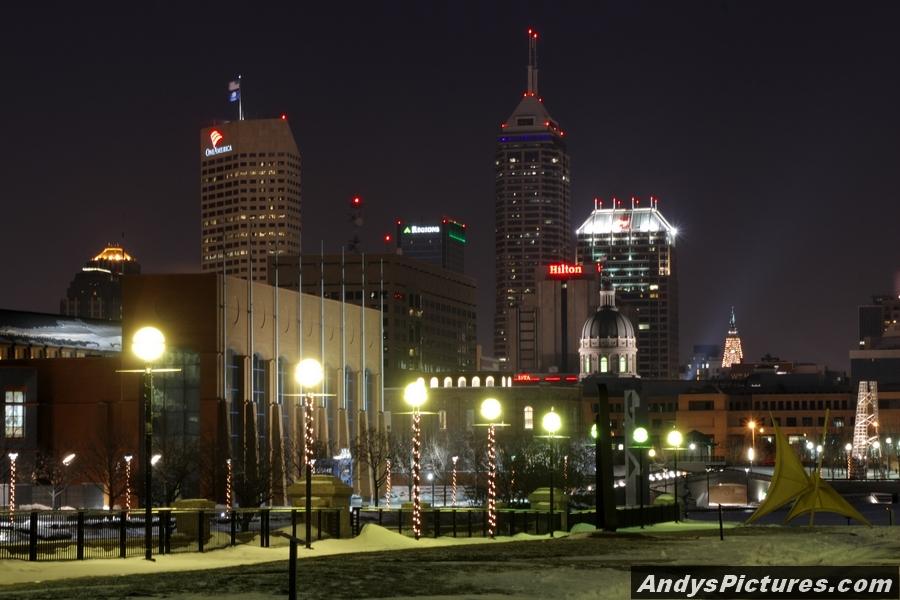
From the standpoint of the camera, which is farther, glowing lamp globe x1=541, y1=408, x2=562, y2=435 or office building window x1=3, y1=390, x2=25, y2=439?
office building window x1=3, y1=390, x2=25, y2=439

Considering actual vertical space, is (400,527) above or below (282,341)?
below

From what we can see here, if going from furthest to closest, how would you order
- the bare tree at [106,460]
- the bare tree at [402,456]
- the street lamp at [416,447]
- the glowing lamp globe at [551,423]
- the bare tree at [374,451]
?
the bare tree at [402,456], the bare tree at [374,451], the bare tree at [106,460], the glowing lamp globe at [551,423], the street lamp at [416,447]

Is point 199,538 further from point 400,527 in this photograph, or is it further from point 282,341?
point 282,341

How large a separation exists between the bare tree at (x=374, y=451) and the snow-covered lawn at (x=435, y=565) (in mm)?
85559

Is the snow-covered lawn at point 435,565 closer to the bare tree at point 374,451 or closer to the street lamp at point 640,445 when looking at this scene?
the street lamp at point 640,445

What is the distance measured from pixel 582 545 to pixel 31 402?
288ft

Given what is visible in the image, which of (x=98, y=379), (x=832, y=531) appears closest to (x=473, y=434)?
(x=98, y=379)

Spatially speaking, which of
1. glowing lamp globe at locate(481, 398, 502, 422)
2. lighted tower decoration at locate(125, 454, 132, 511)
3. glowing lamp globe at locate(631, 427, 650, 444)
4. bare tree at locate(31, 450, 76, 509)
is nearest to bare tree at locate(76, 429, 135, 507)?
lighted tower decoration at locate(125, 454, 132, 511)

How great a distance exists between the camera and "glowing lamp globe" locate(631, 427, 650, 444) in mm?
89000

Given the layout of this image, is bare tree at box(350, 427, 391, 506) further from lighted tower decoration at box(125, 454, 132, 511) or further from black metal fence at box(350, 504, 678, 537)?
black metal fence at box(350, 504, 678, 537)

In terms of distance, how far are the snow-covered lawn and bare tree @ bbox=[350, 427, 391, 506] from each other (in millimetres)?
85559

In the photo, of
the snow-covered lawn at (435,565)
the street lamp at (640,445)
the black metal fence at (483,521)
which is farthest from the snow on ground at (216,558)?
the street lamp at (640,445)

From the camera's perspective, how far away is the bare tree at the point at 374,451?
149250mm

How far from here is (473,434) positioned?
19475 centimetres
